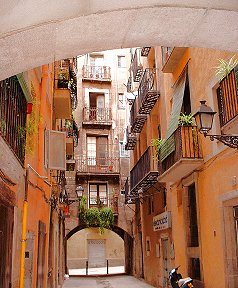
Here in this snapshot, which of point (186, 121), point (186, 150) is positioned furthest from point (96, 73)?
A: point (186, 150)

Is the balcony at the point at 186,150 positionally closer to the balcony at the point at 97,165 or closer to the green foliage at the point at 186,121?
the green foliage at the point at 186,121

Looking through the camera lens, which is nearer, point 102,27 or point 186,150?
point 102,27

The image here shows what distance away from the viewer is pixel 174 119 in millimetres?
14008

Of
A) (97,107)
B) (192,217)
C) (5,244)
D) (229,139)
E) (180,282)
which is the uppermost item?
(97,107)

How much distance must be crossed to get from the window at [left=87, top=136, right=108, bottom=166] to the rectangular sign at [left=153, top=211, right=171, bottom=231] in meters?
13.2

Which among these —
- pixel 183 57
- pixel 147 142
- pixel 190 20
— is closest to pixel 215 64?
pixel 183 57

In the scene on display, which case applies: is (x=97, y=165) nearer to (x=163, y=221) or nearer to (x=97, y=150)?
(x=97, y=150)

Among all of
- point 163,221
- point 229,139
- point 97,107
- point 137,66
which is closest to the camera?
point 229,139

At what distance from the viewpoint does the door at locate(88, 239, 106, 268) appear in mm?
37375

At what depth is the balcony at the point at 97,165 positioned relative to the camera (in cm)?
3053

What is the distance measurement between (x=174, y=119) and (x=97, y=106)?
66.1 feet

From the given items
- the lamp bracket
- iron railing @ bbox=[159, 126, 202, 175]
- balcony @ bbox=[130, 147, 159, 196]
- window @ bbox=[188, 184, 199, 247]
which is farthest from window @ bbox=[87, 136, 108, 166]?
the lamp bracket

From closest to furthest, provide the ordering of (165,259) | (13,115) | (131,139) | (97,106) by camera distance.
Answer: (13,115) < (165,259) < (131,139) < (97,106)

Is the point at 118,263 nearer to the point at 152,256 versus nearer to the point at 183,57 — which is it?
the point at 152,256
